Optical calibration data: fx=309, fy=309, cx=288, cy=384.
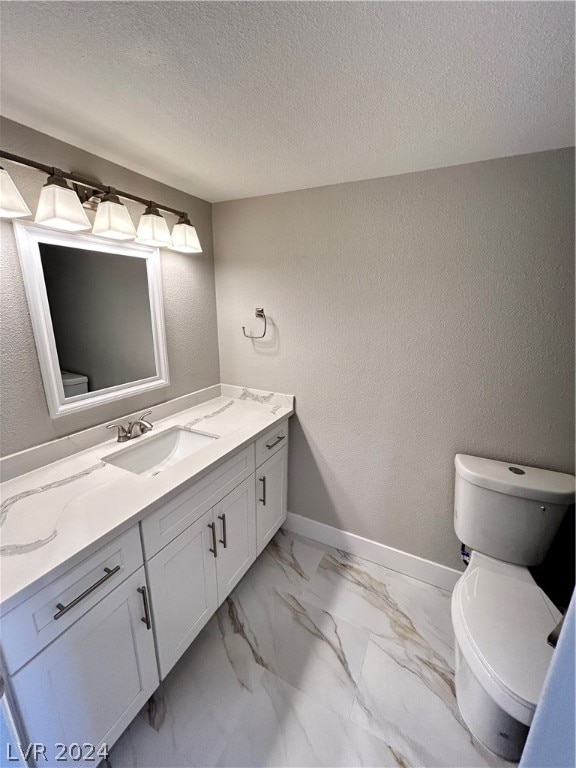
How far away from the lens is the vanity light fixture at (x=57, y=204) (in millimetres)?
1055

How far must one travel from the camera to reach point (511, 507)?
4.33 feet

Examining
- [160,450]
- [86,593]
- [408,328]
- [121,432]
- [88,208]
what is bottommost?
[86,593]

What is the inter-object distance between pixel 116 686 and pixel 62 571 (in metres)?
0.53

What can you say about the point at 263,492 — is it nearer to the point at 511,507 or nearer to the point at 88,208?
the point at 511,507

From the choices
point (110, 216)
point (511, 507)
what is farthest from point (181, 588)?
point (110, 216)

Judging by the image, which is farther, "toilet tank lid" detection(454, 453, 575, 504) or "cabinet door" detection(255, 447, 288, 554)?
"cabinet door" detection(255, 447, 288, 554)

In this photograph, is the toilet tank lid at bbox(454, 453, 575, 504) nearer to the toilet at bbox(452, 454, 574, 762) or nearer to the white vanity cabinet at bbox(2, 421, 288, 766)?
the toilet at bbox(452, 454, 574, 762)

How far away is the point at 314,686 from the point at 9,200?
6.96ft

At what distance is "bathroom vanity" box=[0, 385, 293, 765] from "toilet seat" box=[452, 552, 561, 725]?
102cm

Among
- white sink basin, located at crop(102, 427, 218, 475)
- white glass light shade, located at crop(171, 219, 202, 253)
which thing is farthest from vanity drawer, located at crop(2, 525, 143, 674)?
white glass light shade, located at crop(171, 219, 202, 253)

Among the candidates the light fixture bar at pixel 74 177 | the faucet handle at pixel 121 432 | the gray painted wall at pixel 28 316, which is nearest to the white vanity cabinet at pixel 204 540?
the faucet handle at pixel 121 432

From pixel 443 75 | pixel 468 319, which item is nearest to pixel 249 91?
pixel 443 75

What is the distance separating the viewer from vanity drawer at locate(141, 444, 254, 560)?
1.06m

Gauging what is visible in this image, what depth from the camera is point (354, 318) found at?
1673 mm
